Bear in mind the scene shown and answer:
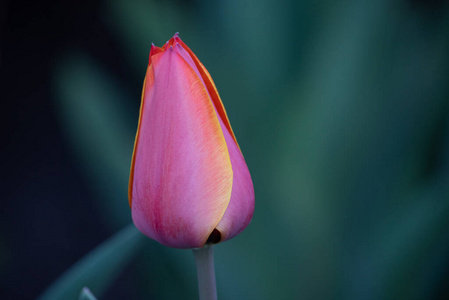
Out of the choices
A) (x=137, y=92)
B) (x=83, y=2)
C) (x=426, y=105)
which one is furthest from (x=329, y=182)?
(x=83, y=2)

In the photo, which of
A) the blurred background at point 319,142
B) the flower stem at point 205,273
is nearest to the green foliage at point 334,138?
the blurred background at point 319,142

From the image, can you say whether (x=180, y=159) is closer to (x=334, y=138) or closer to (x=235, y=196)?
(x=235, y=196)

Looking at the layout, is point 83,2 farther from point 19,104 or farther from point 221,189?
point 221,189

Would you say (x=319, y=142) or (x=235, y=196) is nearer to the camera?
(x=235, y=196)

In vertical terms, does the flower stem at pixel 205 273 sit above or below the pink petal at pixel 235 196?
below

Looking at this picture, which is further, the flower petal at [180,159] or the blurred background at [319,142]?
the blurred background at [319,142]

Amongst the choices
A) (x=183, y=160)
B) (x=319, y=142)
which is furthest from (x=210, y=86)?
(x=319, y=142)

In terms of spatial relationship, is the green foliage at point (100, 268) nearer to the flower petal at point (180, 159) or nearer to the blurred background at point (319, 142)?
the blurred background at point (319, 142)
